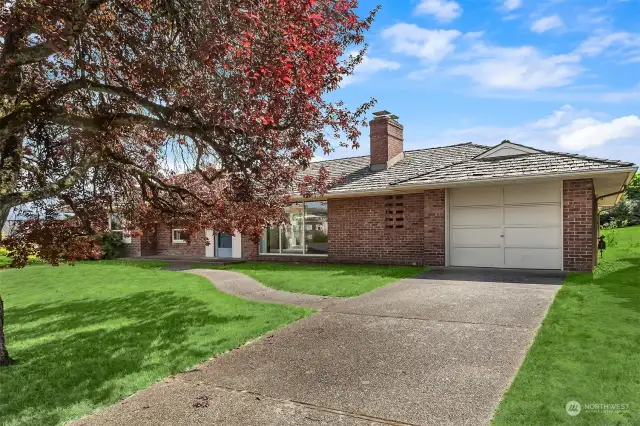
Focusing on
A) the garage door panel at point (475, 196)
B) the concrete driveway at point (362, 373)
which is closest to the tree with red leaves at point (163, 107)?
the concrete driveway at point (362, 373)

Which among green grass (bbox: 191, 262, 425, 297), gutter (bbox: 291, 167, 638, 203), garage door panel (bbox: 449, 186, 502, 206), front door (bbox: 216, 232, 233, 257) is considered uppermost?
gutter (bbox: 291, 167, 638, 203)

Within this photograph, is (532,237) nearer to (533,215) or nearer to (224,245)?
(533,215)

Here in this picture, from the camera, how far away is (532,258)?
1198 centimetres

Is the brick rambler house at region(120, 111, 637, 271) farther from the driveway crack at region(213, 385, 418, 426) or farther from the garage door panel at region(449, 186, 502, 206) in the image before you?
the driveway crack at region(213, 385, 418, 426)

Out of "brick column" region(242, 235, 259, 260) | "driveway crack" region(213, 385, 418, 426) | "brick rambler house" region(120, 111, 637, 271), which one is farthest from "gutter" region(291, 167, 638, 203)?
"driveway crack" region(213, 385, 418, 426)

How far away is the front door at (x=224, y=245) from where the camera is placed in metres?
19.2

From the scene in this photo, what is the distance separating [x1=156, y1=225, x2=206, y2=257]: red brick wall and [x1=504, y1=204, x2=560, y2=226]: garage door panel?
1365 cm

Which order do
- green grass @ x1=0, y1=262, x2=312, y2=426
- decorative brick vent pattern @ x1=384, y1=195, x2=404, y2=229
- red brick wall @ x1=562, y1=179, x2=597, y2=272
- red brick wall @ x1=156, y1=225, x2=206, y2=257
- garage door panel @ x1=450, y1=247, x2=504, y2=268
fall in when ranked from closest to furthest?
1. green grass @ x1=0, y1=262, x2=312, y2=426
2. red brick wall @ x1=562, y1=179, x2=597, y2=272
3. garage door panel @ x1=450, y1=247, x2=504, y2=268
4. decorative brick vent pattern @ x1=384, y1=195, x2=404, y2=229
5. red brick wall @ x1=156, y1=225, x2=206, y2=257

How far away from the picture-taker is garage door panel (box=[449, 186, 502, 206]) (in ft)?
41.2

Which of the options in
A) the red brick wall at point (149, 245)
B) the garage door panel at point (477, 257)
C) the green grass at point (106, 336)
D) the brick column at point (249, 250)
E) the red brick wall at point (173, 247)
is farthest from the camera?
the red brick wall at point (149, 245)

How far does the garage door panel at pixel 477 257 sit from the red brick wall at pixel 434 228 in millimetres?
451

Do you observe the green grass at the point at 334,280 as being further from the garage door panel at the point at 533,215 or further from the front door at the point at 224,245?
the front door at the point at 224,245

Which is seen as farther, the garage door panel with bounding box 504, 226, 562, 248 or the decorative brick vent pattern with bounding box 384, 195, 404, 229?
the decorative brick vent pattern with bounding box 384, 195, 404, 229

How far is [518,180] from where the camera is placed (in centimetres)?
1138
